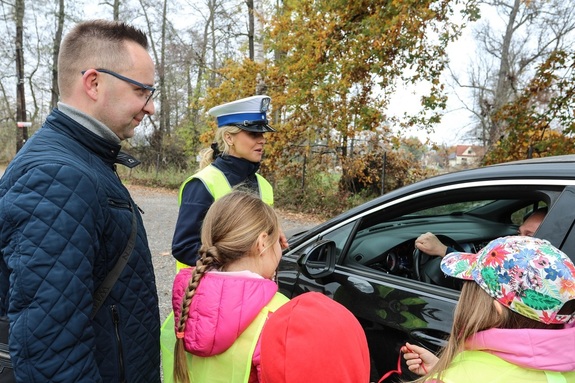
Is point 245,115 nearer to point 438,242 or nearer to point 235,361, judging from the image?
point 438,242

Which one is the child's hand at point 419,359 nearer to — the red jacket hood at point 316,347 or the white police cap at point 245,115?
the red jacket hood at point 316,347

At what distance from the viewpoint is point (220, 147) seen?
270cm

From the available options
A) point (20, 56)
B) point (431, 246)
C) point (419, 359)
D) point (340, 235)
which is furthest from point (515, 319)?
point (20, 56)

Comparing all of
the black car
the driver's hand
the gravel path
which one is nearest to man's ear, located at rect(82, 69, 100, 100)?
the black car

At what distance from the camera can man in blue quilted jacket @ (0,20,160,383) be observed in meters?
1.04

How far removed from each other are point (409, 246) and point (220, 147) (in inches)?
53.5

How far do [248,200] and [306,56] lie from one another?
8184 millimetres

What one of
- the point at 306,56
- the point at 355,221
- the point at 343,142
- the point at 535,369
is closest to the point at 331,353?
the point at 535,369

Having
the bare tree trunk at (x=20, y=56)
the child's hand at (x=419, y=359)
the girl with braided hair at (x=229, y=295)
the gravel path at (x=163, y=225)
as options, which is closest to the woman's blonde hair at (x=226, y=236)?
the girl with braided hair at (x=229, y=295)

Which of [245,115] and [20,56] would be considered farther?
[20,56]

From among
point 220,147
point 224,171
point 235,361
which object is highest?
point 220,147

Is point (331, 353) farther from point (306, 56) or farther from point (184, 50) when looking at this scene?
point (184, 50)

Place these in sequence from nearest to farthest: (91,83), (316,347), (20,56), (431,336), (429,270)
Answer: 1. (316,347)
2. (91,83)
3. (431,336)
4. (429,270)
5. (20,56)

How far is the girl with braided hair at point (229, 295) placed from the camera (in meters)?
1.28
